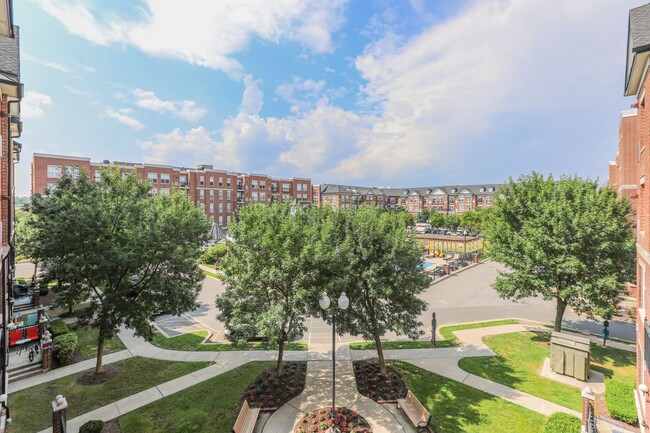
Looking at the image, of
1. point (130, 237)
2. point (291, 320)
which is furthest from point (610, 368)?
point (130, 237)

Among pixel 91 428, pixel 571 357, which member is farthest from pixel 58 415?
pixel 571 357

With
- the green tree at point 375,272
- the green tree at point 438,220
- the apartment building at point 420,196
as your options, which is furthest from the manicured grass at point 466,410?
the apartment building at point 420,196

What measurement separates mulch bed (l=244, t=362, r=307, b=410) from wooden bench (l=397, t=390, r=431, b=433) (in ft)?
13.2

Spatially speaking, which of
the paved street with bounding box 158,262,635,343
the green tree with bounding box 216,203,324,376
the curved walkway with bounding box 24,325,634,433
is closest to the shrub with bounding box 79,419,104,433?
the curved walkway with bounding box 24,325,634,433

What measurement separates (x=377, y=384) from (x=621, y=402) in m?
8.17

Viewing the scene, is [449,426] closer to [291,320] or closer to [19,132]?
[291,320]

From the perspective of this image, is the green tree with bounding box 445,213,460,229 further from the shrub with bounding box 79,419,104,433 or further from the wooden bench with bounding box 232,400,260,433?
the shrub with bounding box 79,419,104,433

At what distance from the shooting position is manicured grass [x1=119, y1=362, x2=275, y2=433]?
32.3 ft

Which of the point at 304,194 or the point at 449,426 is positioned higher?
the point at 304,194

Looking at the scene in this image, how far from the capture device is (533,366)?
14000 mm

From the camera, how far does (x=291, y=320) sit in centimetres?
1089

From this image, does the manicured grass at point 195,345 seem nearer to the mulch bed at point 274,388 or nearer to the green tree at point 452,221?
the mulch bed at point 274,388

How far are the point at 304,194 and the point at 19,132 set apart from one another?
6646 centimetres

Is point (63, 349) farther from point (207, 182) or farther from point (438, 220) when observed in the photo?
point (438, 220)
